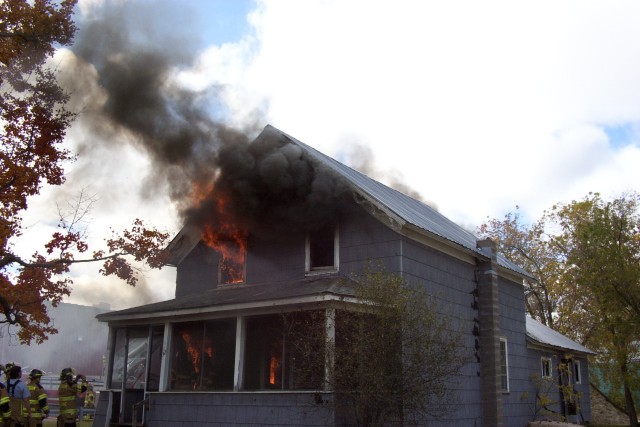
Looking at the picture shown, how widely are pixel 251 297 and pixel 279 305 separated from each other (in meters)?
0.94

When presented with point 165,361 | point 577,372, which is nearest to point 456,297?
point 165,361

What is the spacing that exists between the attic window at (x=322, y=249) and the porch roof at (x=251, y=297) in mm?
483

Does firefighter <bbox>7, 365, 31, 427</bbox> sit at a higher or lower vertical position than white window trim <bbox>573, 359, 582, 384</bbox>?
lower

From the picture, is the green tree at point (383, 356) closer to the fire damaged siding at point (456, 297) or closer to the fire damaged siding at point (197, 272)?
the fire damaged siding at point (456, 297)

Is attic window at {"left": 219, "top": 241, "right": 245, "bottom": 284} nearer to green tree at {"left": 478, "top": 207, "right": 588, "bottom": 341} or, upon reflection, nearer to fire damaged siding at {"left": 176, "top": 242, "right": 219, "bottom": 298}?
fire damaged siding at {"left": 176, "top": 242, "right": 219, "bottom": 298}

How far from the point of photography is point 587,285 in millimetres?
21156

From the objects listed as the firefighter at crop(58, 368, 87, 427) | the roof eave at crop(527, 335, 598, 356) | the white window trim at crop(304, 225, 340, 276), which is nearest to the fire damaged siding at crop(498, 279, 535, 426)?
the roof eave at crop(527, 335, 598, 356)

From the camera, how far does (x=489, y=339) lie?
17422mm

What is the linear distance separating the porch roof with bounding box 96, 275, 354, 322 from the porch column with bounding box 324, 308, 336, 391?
0.35m

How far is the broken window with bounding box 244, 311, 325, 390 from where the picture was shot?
12.9m

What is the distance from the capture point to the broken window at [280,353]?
12.9 meters

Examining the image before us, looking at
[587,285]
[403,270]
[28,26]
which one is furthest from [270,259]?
[587,285]

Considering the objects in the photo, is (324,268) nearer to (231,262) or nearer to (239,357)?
(239,357)

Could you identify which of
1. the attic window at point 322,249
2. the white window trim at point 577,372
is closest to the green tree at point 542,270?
the white window trim at point 577,372
